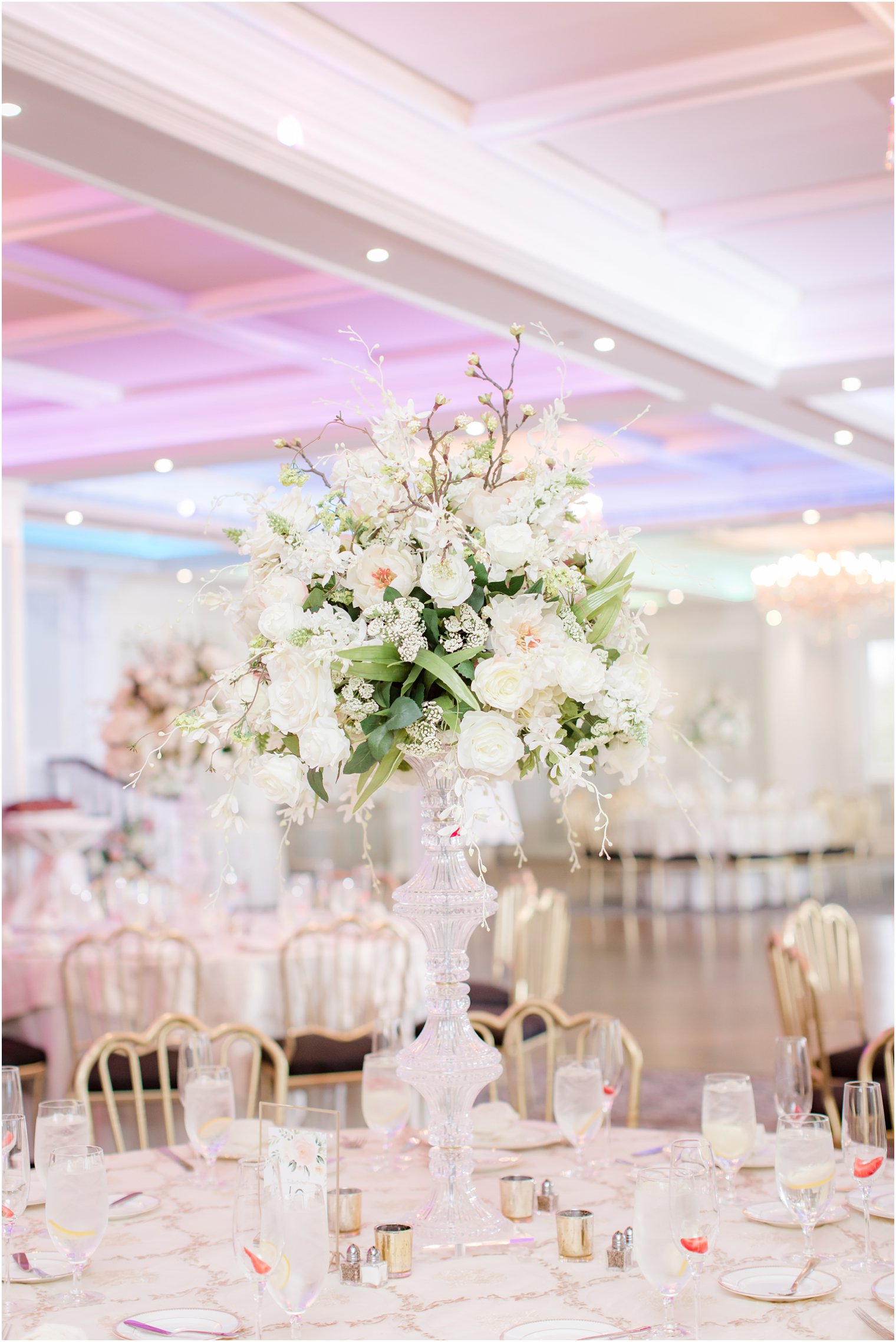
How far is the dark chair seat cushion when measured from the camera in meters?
5.49

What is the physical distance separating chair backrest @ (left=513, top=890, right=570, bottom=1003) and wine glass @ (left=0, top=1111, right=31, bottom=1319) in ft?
12.0

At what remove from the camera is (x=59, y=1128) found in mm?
2205

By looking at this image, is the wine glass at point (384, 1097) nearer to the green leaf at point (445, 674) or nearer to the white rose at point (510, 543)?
the green leaf at point (445, 674)

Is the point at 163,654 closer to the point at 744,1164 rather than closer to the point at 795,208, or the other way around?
the point at 795,208

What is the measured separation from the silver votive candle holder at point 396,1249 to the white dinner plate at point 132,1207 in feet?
1.63

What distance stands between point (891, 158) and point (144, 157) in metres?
2.05

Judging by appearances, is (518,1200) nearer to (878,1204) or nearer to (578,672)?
(878,1204)

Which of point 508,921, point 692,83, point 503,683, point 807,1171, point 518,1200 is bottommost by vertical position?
point 508,921

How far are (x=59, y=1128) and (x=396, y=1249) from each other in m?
0.57

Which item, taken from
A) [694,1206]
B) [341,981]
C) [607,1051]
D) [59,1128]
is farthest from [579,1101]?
[341,981]

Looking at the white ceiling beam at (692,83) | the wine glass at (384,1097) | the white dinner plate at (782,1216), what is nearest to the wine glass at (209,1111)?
the wine glass at (384,1097)

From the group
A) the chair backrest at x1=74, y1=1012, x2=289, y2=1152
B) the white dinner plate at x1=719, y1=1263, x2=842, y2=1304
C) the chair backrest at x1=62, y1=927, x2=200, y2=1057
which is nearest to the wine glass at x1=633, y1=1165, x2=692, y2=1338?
the white dinner plate at x1=719, y1=1263, x2=842, y2=1304

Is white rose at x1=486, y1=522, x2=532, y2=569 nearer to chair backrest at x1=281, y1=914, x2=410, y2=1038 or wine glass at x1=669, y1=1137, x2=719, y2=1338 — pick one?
wine glass at x1=669, y1=1137, x2=719, y2=1338

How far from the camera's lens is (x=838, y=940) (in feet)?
18.5
